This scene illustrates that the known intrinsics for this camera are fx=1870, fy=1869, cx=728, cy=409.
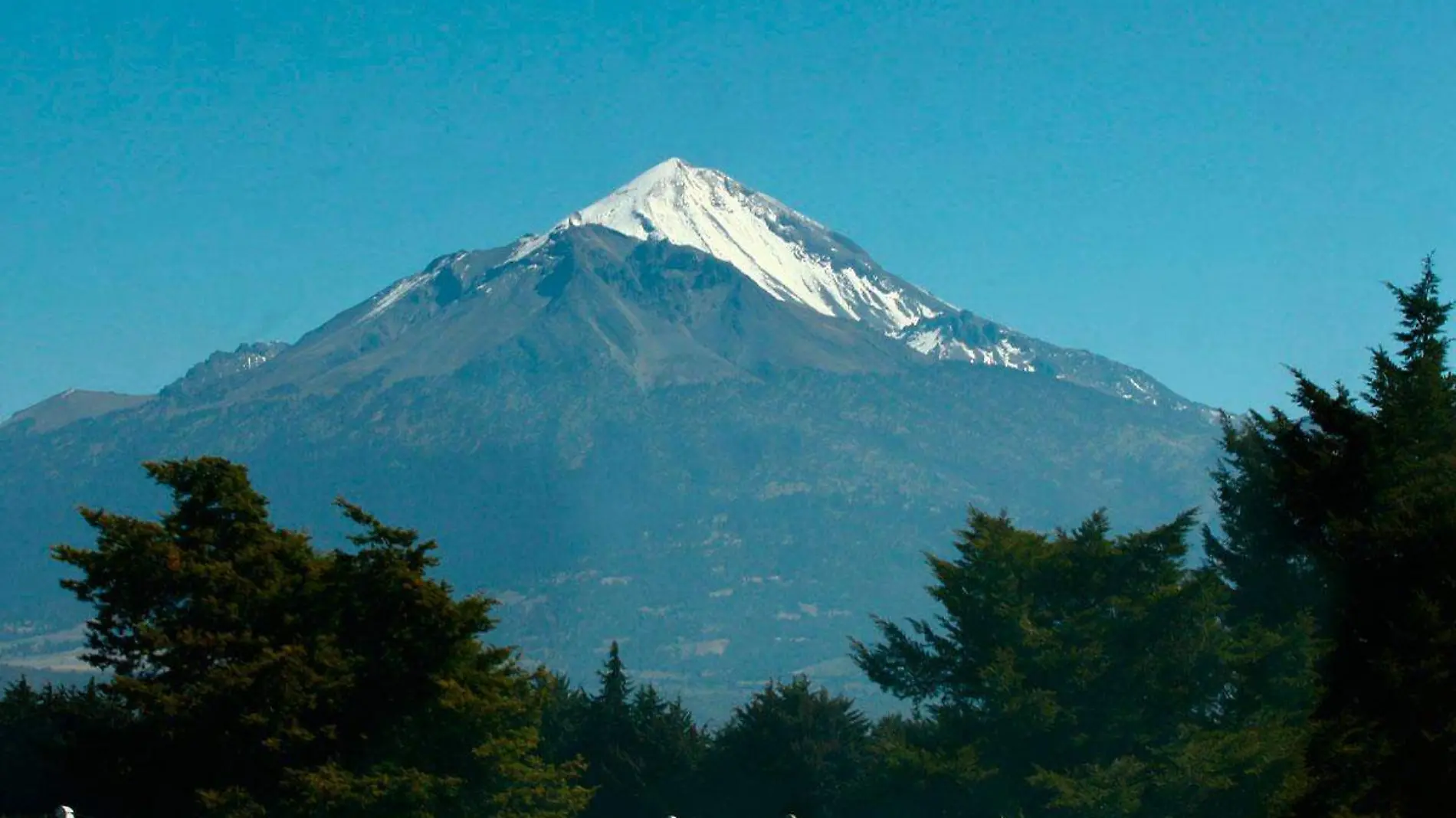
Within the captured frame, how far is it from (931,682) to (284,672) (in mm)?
31346

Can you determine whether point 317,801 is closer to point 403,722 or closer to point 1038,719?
point 403,722

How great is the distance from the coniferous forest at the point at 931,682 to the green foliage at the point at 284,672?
71 millimetres

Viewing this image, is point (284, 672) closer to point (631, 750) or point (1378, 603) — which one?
point (1378, 603)

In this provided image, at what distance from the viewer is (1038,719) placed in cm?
5791

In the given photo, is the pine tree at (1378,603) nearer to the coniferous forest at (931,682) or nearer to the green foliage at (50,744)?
the coniferous forest at (931,682)

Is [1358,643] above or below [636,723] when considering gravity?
below

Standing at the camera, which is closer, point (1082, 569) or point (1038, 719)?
point (1038, 719)

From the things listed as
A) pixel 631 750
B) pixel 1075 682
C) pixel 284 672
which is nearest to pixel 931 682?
pixel 1075 682

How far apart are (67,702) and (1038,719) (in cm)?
2926

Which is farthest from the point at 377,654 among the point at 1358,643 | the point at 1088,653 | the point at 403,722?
the point at 1088,653

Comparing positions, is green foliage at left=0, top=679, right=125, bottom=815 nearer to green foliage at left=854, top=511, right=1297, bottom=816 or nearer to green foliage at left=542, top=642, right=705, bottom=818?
green foliage at left=542, top=642, right=705, bottom=818

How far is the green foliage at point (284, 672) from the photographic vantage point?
3972 cm

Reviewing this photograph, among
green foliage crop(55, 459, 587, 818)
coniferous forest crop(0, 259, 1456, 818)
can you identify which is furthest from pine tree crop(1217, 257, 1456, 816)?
green foliage crop(55, 459, 587, 818)

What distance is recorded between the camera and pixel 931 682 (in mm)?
65812
